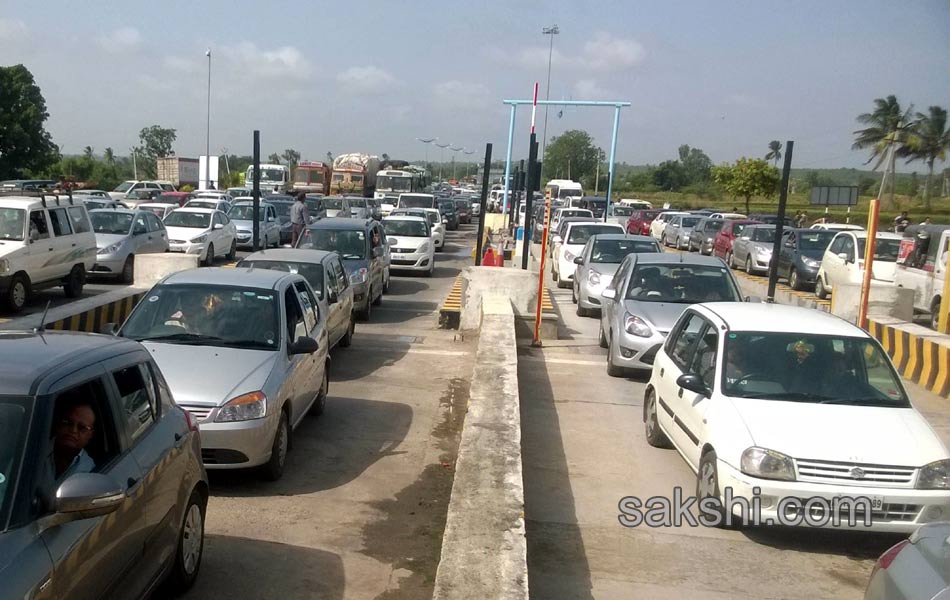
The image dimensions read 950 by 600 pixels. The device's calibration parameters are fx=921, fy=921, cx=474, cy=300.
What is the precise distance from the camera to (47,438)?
3.67 metres

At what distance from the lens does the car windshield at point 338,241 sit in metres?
17.7

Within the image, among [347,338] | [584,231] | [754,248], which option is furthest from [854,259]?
[347,338]

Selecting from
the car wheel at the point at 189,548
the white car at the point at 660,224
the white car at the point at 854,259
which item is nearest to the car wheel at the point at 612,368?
the car wheel at the point at 189,548

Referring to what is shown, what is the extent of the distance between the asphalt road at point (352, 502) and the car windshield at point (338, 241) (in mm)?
5679

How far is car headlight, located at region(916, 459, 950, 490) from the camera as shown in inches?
240

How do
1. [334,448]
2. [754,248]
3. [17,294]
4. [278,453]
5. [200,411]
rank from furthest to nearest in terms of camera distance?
[754,248] < [17,294] < [334,448] < [278,453] < [200,411]

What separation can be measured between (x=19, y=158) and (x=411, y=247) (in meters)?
40.0

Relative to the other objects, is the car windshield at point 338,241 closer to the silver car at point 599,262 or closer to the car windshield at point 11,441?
the silver car at point 599,262

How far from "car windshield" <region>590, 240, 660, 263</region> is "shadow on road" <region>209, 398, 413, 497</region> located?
27.6 ft

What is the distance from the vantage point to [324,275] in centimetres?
1281

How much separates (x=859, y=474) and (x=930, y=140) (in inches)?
2656

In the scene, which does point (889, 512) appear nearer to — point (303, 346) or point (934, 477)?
point (934, 477)

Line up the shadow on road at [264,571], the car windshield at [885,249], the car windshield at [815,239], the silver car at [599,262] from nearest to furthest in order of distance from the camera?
the shadow on road at [264,571] → the silver car at [599,262] → the car windshield at [885,249] → the car windshield at [815,239]

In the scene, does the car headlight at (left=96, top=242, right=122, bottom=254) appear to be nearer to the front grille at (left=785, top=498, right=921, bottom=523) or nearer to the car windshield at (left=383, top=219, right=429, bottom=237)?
the car windshield at (left=383, top=219, right=429, bottom=237)
